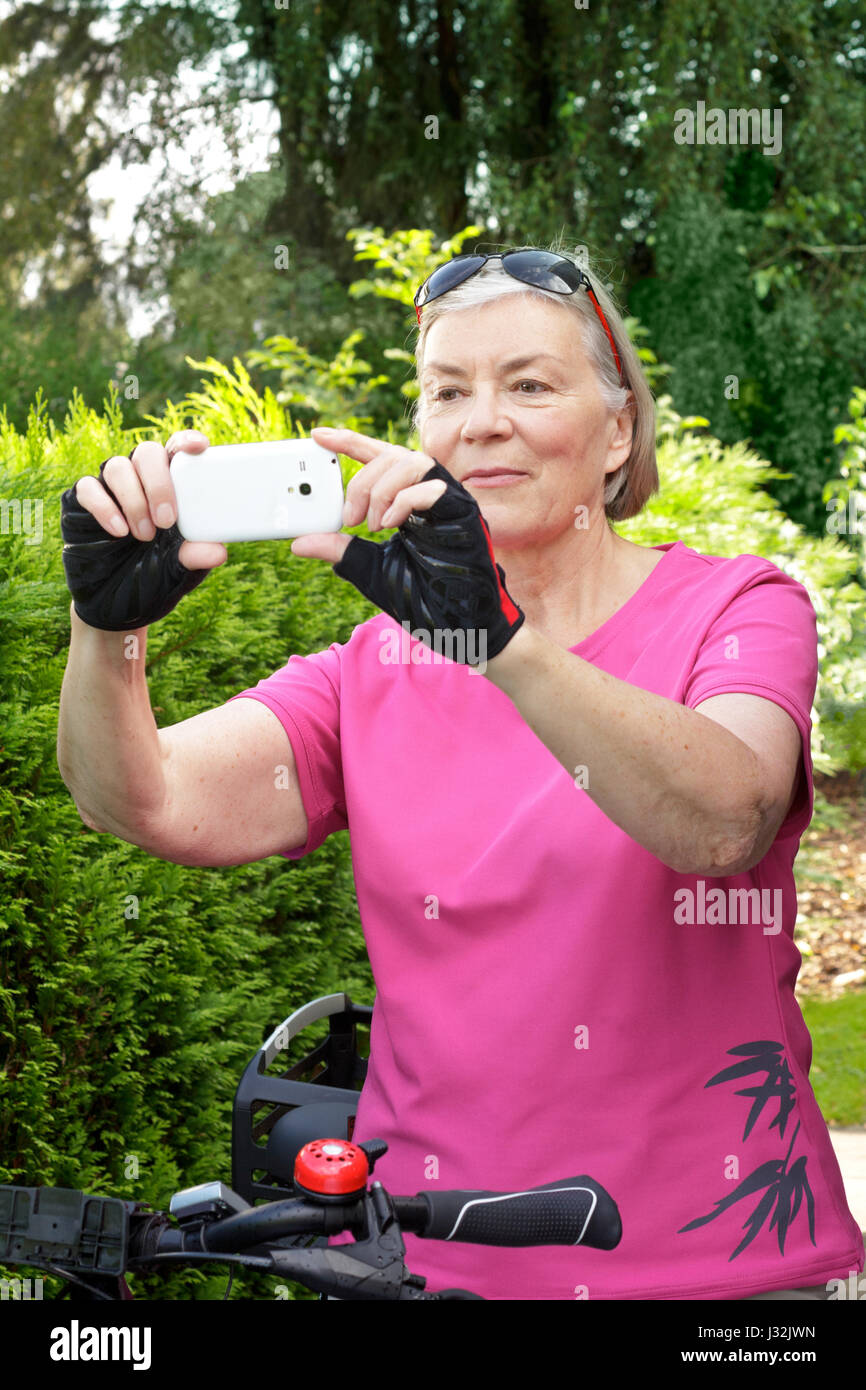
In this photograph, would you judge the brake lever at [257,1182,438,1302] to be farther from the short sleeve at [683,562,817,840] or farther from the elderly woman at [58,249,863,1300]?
Result: the short sleeve at [683,562,817,840]

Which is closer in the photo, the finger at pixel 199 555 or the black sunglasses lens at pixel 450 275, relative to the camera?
the finger at pixel 199 555

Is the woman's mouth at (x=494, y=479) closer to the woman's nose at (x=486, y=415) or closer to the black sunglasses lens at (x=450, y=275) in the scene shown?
the woman's nose at (x=486, y=415)

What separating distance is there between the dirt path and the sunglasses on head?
18.2 ft

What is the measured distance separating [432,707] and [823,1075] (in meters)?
4.45

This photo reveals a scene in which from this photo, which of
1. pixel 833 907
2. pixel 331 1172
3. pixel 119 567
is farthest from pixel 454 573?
pixel 833 907

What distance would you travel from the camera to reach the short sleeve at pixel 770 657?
1.62m

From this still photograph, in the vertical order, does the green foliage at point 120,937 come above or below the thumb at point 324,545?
below

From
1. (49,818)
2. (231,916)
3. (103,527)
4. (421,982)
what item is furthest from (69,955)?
(103,527)

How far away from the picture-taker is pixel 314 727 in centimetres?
196

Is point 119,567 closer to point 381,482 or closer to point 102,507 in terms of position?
point 102,507

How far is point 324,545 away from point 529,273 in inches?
27.7

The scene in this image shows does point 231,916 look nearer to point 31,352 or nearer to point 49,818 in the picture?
point 49,818

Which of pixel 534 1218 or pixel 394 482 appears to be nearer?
pixel 534 1218

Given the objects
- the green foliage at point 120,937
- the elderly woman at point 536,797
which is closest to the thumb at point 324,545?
the elderly woman at point 536,797
